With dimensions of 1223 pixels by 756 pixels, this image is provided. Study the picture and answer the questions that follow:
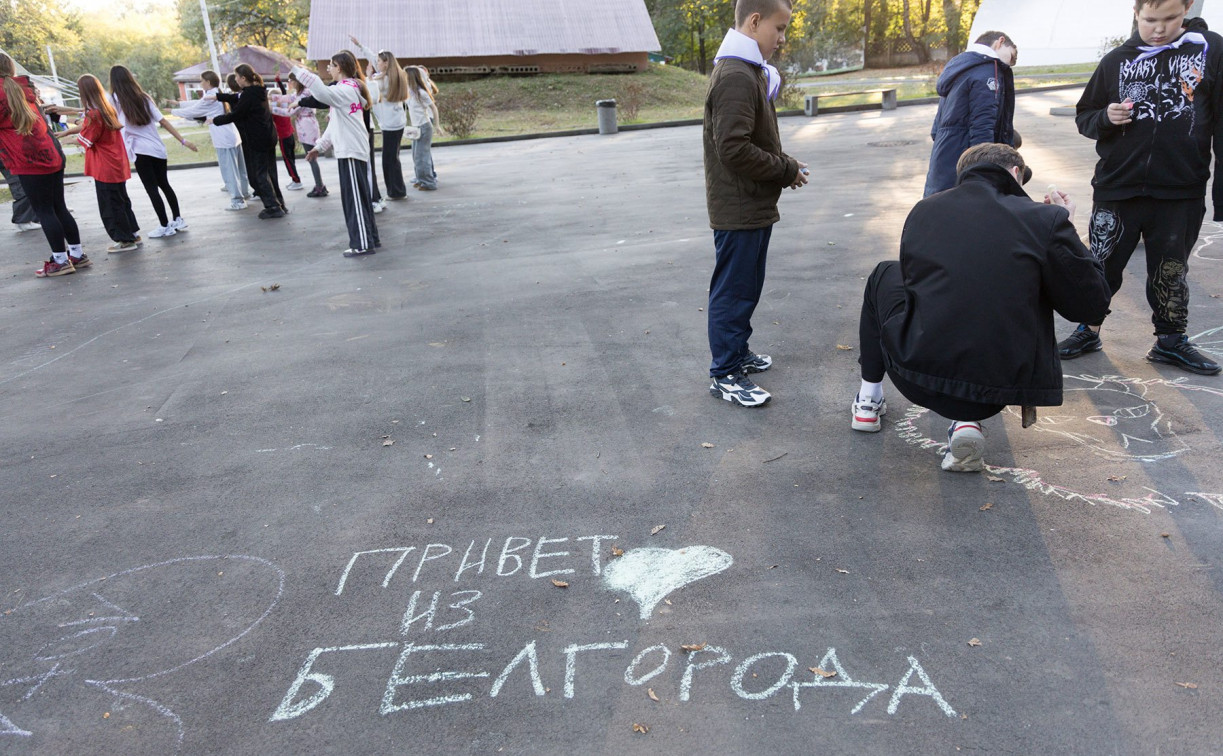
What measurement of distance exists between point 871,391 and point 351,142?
6.44 metres

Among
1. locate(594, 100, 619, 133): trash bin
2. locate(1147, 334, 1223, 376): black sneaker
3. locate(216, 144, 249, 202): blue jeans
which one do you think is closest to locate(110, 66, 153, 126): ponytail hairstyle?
locate(216, 144, 249, 202): blue jeans

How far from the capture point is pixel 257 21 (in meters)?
53.3

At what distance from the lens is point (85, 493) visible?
412 centimetres

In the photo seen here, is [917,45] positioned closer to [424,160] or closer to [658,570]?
[424,160]

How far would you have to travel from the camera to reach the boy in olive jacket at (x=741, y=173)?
423cm

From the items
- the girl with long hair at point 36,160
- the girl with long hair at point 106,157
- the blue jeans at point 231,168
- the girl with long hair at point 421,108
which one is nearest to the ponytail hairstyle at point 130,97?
the girl with long hair at point 106,157

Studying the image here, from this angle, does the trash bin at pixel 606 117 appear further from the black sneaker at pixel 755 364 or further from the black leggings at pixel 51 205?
the black sneaker at pixel 755 364

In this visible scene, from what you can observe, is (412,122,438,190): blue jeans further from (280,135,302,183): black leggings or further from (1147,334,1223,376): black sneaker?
(1147,334,1223,376): black sneaker

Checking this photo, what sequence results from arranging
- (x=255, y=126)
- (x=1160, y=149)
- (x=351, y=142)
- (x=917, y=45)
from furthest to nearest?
1. (x=917, y=45)
2. (x=255, y=126)
3. (x=351, y=142)
4. (x=1160, y=149)

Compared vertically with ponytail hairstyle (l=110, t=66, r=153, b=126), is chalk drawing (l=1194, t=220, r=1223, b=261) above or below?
below

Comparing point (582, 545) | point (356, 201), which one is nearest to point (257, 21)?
point (356, 201)

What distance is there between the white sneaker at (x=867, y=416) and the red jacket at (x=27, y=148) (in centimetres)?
Result: 825

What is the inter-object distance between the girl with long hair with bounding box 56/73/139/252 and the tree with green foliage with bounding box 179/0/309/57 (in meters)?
47.3

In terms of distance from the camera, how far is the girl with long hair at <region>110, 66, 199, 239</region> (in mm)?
9641
